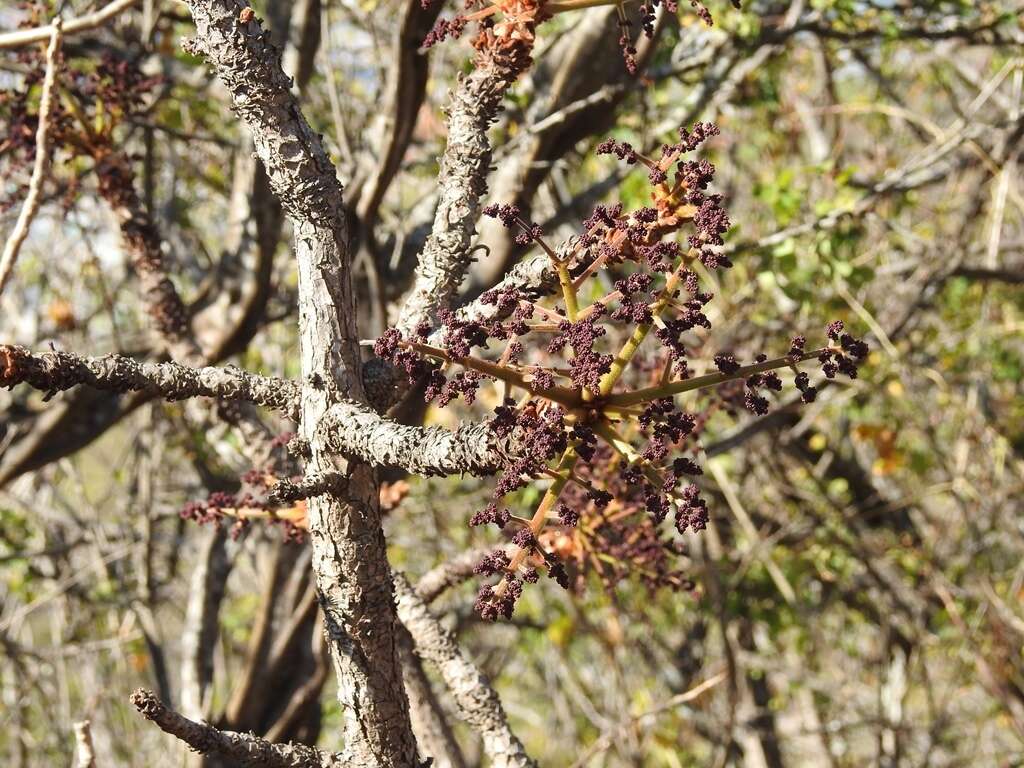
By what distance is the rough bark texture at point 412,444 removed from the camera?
1276mm

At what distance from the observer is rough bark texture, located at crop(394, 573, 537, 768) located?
2057 mm

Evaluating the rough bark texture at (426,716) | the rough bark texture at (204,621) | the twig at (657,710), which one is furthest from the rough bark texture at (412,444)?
the rough bark texture at (204,621)

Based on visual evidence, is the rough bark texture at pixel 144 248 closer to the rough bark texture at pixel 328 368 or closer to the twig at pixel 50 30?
the twig at pixel 50 30

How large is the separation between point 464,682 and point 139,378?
93 centimetres

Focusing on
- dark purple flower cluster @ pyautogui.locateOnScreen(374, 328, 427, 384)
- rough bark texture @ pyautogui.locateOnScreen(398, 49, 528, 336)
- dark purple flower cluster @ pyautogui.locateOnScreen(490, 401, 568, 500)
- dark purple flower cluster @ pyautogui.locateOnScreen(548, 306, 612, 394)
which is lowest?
dark purple flower cluster @ pyautogui.locateOnScreen(490, 401, 568, 500)

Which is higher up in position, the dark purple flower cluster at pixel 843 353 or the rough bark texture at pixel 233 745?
the dark purple flower cluster at pixel 843 353

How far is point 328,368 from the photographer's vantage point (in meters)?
1.59

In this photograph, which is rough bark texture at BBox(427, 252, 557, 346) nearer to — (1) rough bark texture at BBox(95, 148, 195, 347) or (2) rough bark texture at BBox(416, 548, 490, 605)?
(2) rough bark texture at BBox(416, 548, 490, 605)

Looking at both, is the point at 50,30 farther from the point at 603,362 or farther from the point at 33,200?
the point at 603,362

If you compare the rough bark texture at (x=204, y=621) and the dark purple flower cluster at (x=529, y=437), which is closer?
the dark purple flower cluster at (x=529, y=437)

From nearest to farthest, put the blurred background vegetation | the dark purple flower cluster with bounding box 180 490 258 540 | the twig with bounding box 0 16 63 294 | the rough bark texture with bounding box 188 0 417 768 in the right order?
the rough bark texture with bounding box 188 0 417 768 → the twig with bounding box 0 16 63 294 → the dark purple flower cluster with bounding box 180 490 258 540 → the blurred background vegetation

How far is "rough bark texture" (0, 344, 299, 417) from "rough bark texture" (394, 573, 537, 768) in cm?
58

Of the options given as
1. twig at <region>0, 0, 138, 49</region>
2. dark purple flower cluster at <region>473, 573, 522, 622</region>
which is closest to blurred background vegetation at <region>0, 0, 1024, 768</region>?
twig at <region>0, 0, 138, 49</region>

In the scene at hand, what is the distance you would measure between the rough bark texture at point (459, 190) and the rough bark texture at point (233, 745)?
71 cm
